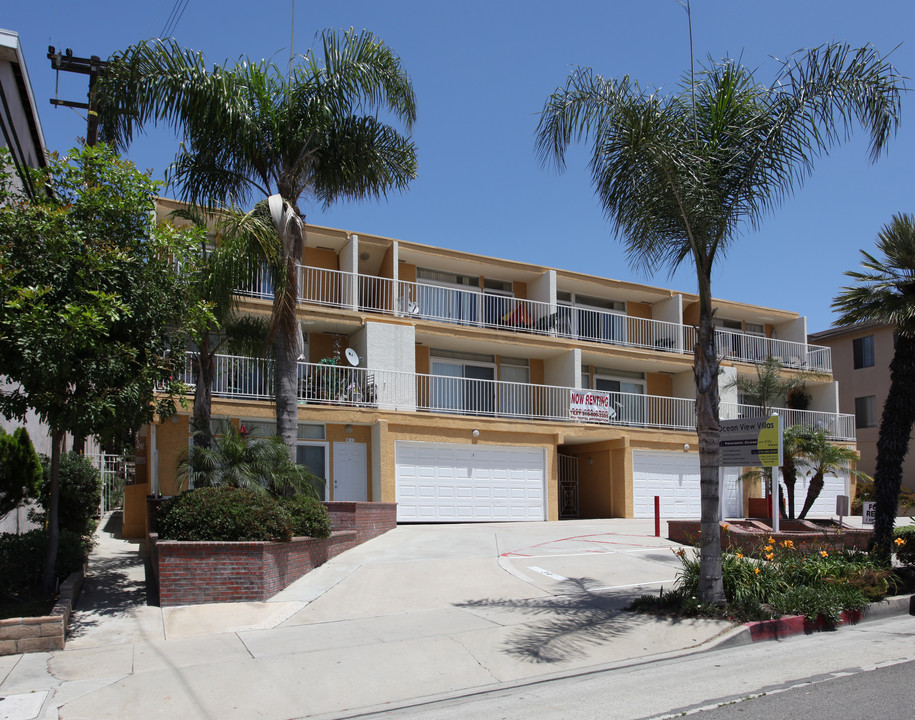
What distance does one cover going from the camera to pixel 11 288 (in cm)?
835

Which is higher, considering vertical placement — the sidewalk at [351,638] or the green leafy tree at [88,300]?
the green leafy tree at [88,300]

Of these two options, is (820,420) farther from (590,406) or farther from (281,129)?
(281,129)

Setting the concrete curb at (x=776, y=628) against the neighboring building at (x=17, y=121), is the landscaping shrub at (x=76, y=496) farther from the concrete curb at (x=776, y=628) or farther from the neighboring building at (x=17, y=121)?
the concrete curb at (x=776, y=628)

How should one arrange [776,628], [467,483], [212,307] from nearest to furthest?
[776,628] → [212,307] → [467,483]

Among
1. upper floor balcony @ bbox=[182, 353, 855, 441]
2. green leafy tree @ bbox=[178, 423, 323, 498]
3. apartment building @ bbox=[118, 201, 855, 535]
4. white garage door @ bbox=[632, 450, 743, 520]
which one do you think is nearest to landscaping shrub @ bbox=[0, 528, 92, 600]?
green leafy tree @ bbox=[178, 423, 323, 498]

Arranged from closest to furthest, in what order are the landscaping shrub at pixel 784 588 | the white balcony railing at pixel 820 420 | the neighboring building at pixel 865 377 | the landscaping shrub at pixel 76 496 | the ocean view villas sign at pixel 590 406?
the landscaping shrub at pixel 784 588 → the landscaping shrub at pixel 76 496 → the ocean view villas sign at pixel 590 406 → the white balcony railing at pixel 820 420 → the neighboring building at pixel 865 377

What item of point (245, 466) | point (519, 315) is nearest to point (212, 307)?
point (245, 466)

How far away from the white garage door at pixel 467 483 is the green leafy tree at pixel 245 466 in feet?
23.7

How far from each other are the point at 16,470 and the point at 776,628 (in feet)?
35.4

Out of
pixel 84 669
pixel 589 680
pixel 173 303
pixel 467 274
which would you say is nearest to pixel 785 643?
pixel 589 680

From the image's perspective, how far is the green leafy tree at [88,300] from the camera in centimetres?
845

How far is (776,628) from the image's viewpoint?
364 inches

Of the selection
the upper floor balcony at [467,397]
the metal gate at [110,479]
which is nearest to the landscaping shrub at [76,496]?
the upper floor balcony at [467,397]

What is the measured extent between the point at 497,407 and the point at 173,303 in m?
13.4
